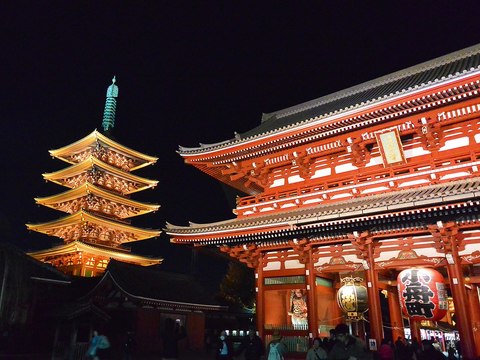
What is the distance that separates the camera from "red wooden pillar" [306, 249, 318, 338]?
13755 millimetres

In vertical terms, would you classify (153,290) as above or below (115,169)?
below

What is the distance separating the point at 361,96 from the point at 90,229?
99.1 feet

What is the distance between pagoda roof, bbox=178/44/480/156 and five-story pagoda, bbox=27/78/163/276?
23121 millimetres

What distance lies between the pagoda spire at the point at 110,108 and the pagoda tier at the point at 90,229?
56.1 feet

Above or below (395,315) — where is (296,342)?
below

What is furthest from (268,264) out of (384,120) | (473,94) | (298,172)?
(473,94)

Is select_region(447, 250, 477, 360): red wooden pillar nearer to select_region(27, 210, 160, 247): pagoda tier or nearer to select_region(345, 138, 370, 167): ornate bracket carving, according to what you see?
select_region(345, 138, 370, 167): ornate bracket carving

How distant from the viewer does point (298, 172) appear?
16.8m

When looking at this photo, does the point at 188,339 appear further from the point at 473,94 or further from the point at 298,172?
the point at 473,94

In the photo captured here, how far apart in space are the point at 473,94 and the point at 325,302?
33.4ft

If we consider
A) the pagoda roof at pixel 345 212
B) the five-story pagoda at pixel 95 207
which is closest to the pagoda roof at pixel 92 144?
the five-story pagoda at pixel 95 207

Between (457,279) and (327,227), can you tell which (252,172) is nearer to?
(327,227)

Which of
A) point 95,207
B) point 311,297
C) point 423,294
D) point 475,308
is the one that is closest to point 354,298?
point 311,297

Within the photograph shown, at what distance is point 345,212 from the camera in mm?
12672
